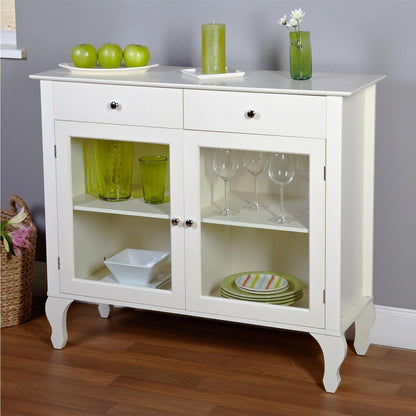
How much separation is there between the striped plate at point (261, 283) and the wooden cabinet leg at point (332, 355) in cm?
22

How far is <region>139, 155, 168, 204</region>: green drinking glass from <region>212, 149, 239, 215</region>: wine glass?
0.21 meters

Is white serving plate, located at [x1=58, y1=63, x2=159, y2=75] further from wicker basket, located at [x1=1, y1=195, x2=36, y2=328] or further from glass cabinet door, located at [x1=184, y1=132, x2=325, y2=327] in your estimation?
wicker basket, located at [x1=1, y1=195, x2=36, y2=328]

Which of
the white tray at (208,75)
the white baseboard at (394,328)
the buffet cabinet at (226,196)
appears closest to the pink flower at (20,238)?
the buffet cabinet at (226,196)

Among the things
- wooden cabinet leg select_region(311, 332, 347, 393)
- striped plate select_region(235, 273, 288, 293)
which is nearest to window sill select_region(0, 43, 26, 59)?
striped plate select_region(235, 273, 288, 293)

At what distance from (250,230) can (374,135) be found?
1.75 ft

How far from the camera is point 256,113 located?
2383 millimetres

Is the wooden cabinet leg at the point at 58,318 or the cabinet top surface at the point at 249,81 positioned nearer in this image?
the cabinet top surface at the point at 249,81

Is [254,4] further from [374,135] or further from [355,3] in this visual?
[374,135]

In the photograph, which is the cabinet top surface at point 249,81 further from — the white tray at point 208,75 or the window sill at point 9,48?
the window sill at point 9,48

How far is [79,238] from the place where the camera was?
279cm

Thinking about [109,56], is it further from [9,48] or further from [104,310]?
[104,310]

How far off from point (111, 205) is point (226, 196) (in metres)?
0.38

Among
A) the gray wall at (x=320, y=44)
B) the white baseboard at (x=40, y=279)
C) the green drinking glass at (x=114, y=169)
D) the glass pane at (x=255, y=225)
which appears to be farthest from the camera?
the white baseboard at (x=40, y=279)

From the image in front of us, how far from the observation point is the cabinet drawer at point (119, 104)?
8.18ft
